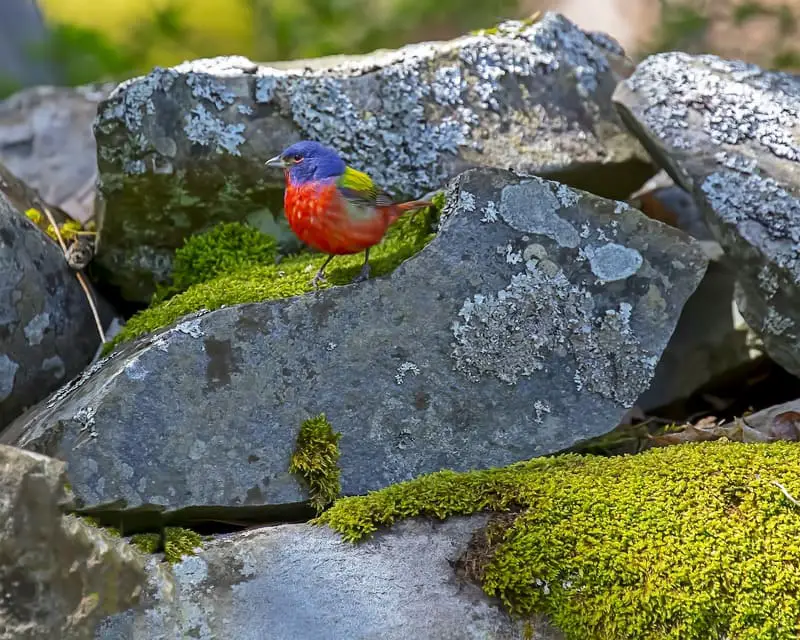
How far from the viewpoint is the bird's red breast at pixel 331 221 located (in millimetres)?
3215

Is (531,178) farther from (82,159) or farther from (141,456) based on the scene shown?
(82,159)

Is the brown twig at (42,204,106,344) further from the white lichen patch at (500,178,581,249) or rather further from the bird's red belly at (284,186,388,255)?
the white lichen patch at (500,178,581,249)

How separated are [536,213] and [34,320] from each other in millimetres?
2232

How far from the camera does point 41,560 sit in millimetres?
1991

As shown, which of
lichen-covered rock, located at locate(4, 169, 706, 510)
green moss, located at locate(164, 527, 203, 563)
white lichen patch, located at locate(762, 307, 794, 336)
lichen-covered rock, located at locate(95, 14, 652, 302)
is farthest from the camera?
lichen-covered rock, located at locate(95, 14, 652, 302)

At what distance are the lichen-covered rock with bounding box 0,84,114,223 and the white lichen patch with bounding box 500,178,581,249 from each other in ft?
9.44

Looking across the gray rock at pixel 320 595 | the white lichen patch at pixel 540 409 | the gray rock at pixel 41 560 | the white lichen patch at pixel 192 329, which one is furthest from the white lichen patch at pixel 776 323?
the gray rock at pixel 41 560

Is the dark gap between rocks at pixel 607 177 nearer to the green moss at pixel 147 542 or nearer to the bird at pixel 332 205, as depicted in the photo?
the bird at pixel 332 205

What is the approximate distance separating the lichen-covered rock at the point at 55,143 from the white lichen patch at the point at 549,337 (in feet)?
9.59

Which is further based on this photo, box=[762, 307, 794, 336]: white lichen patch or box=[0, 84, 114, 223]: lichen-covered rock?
box=[0, 84, 114, 223]: lichen-covered rock

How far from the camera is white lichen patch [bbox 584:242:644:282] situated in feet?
10.7

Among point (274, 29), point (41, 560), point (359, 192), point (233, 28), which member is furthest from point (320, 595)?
point (233, 28)

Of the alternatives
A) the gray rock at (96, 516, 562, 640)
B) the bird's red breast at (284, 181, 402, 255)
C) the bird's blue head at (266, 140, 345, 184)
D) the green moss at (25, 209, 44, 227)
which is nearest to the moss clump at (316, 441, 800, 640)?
the gray rock at (96, 516, 562, 640)

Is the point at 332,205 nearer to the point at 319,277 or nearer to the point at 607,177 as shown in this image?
the point at 319,277
